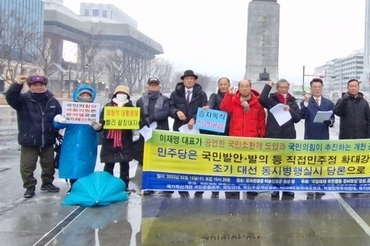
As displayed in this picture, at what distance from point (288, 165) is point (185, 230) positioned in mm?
2147

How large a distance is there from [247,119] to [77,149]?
262 cm

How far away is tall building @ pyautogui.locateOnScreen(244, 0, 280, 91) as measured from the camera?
21.2 meters

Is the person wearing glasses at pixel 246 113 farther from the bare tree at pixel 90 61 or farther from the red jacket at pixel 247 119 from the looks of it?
the bare tree at pixel 90 61

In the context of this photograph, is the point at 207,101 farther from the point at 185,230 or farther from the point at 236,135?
the point at 185,230

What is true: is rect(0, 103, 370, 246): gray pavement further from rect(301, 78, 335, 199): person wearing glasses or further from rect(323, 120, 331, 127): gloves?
rect(323, 120, 331, 127): gloves

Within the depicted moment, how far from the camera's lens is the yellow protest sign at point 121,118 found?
20.6ft

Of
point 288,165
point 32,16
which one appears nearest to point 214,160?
point 288,165

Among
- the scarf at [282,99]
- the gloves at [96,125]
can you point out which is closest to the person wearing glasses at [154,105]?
the gloves at [96,125]

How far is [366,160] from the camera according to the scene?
6320mm

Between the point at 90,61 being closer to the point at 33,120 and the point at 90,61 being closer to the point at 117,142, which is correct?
the point at 33,120

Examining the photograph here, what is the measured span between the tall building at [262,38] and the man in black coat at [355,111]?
47.8ft

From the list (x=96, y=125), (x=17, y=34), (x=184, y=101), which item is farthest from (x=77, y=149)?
(x=17, y=34)

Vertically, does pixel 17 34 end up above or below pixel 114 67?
below

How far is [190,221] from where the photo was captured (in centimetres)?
526
